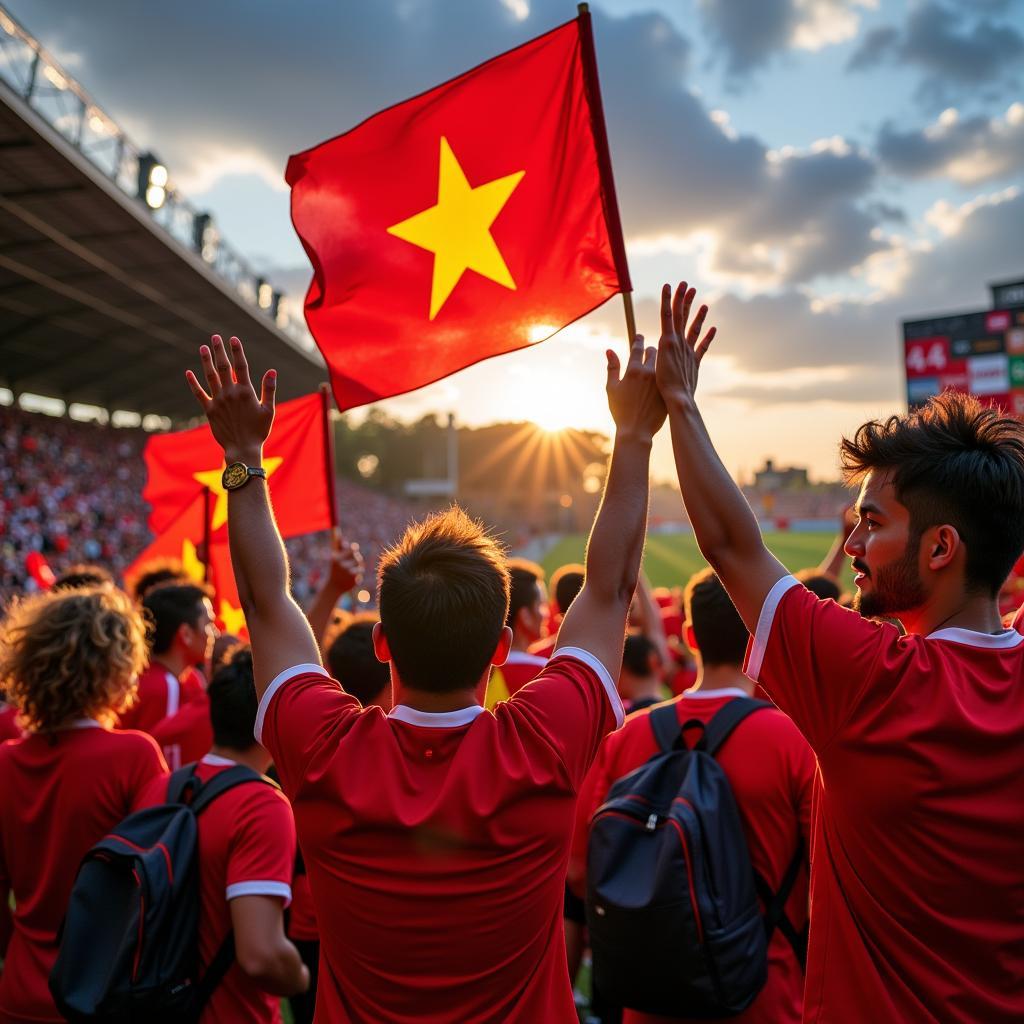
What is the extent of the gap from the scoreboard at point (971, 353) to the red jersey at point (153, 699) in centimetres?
1466

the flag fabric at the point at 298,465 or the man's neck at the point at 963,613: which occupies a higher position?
the flag fabric at the point at 298,465

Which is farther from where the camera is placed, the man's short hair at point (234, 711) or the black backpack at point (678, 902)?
the man's short hair at point (234, 711)

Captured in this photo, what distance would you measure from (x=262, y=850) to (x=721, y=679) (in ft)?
4.78

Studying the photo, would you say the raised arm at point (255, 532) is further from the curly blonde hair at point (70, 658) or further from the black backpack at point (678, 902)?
the curly blonde hair at point (70, 658)

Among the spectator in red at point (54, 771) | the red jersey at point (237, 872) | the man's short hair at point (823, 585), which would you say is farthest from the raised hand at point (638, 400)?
the man's short hair at point (823, 585)

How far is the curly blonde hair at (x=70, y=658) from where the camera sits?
2.74 m

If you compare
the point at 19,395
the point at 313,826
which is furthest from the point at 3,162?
the point at 19,395

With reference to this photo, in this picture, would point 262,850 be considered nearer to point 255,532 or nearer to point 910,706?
point 255,532

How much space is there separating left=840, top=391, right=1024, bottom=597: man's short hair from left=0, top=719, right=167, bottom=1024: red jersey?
2380 mm

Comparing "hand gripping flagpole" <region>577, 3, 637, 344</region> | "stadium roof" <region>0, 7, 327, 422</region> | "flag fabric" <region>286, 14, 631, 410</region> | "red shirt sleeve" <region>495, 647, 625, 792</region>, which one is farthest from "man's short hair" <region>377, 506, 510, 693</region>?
"stadium roof" <region>0, 7, 327, 422</region>

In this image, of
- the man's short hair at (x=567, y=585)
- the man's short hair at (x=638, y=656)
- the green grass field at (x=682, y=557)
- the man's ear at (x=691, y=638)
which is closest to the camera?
the man's ear at (x=691, y=638)

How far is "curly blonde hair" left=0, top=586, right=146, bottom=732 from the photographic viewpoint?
9.00 ft

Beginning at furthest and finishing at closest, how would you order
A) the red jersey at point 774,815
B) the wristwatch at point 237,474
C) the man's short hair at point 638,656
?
the man's short hair at point 638,656, the red jersey at point 774,815, the wristwatch at point 237,474

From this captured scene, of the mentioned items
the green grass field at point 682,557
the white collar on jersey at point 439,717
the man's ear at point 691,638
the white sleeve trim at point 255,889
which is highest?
the white collar on jersey at point 439,717
